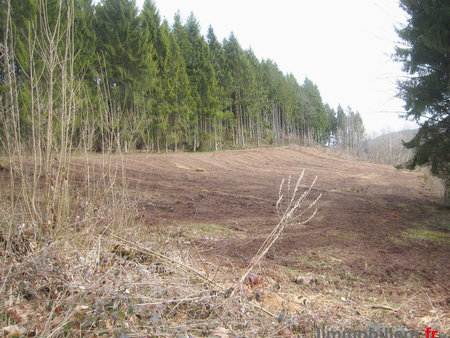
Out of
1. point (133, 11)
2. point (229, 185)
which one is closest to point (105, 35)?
point (133, 11)

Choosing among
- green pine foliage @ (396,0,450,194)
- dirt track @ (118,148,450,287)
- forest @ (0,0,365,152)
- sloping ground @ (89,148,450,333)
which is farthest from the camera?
forest @ (0,0,365,152)

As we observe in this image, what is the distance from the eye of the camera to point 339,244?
4977mm

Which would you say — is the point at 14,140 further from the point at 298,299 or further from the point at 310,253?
the point at 310,253

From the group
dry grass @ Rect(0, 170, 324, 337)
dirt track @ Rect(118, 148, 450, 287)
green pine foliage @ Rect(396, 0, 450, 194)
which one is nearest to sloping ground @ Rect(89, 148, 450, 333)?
dirt track @ Rect(118, 148, 450, 287)

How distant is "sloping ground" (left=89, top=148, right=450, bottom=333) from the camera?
2934mm

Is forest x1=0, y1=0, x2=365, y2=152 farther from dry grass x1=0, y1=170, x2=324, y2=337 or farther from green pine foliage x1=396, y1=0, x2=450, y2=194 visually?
green pine foliage x1=396, y1=0, x2=450, y2=194

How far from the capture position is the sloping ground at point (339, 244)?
115 inches

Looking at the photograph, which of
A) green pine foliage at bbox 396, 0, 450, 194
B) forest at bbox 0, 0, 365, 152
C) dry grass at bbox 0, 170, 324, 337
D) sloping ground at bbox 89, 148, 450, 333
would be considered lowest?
sloping ground at bbox 89, 148, 450, 333

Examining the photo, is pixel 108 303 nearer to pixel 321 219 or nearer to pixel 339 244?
pixel 339 244

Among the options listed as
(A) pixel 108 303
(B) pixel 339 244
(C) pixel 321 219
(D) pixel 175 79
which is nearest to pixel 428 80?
(C) pixel 321 219

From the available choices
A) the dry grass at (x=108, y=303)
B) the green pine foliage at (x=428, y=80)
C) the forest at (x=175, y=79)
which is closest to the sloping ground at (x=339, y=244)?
the dry grass at (x=108, y=303)

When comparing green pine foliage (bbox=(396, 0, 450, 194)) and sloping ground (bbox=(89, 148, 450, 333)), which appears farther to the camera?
green pine foliage (bbox=(396, 0, 450, 194))

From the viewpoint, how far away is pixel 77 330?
1653mm

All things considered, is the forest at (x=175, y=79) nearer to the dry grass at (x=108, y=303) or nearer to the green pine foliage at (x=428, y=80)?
the dry grass at (x=108, y=303)
